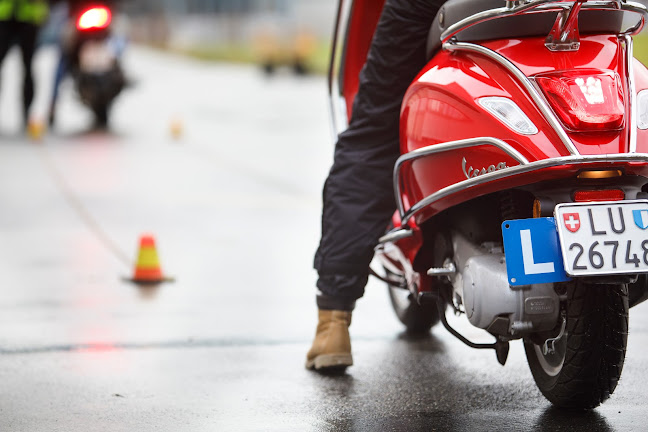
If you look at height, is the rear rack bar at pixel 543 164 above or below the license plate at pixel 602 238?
above

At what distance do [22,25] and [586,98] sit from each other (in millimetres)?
10274

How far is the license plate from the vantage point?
313cm

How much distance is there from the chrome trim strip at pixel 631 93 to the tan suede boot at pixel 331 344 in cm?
138

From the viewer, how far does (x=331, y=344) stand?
4246 millimetres

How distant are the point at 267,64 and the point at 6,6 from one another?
17162 mm

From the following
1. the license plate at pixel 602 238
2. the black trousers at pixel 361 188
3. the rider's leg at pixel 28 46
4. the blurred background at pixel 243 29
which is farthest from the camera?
the blurred background at pixel 243 29

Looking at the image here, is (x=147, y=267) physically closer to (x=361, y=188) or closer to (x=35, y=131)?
(x=361, y=188)

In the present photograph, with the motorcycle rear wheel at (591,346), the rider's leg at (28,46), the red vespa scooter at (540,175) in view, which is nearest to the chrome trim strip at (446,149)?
the red vespa scooter at (540,175)

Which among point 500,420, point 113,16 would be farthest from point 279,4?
point 500,420

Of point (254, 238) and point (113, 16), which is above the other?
point (113, 16)

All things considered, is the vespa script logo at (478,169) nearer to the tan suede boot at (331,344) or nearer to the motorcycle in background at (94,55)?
the tan suede boot at (331,344)

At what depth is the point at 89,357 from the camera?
442 centimetres

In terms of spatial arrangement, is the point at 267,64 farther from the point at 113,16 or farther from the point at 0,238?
the point at 0,238

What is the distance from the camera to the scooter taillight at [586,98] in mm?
3221
